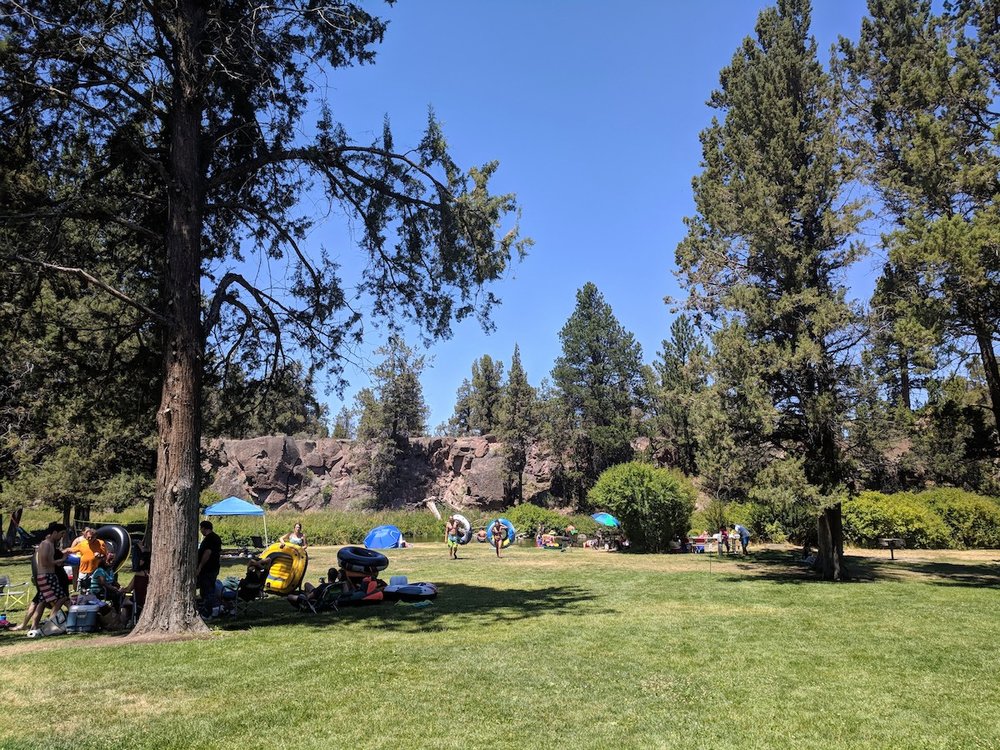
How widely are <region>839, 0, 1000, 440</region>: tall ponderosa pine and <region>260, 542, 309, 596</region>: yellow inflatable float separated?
43.1 ft

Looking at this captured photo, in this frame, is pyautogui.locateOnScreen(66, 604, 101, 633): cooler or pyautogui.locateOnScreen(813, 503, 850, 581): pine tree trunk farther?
pyautogui.locateOnScreen(813, 503, 850, 581): pine tree trunk

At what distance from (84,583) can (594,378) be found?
49.6 m

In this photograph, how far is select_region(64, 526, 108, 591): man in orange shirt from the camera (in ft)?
33.8

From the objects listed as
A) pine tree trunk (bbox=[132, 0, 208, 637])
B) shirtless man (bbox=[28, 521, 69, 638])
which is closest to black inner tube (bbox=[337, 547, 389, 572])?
pine tree trunk (bbox=[132, 0, 208, 637])

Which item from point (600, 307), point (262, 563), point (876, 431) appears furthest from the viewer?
point (600, 307)

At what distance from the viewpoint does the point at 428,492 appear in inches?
2410

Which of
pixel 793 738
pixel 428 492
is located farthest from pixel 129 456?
pixel 428 492

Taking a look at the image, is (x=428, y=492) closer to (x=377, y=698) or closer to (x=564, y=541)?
(x=564, y=541)

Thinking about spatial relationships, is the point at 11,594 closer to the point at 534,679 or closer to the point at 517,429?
the point at 534,679

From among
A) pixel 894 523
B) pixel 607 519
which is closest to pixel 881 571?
pixel 894 523

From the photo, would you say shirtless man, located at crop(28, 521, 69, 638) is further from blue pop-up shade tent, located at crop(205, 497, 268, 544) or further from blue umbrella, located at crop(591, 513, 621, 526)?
blue umbrella, located at crop(591, 513, 621, 526)

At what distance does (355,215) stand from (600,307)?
48.2 meters

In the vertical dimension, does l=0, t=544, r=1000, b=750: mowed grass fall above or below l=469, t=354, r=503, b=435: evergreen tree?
below

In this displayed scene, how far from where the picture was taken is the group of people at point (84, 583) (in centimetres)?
954
